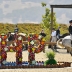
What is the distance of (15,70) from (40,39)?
2718mm

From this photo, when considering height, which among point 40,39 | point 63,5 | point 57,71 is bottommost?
point 57,71

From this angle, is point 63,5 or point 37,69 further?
point 63,5

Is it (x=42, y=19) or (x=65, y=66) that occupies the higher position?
(x=42, y=19)

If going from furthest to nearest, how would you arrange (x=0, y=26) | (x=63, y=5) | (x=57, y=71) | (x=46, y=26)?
1. (x=0, y=26)
2. (x=46, y=26)
3. (x=63, y=5)
4. (x=57, y=71)

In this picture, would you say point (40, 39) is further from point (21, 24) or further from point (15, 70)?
point (21, 24)

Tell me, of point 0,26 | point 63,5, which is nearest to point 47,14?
point 63,5

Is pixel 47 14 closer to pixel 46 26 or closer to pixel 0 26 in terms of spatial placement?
pixel 46 26

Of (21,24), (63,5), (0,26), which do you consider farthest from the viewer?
(21,24)

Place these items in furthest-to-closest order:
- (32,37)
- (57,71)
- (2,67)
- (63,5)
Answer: (63,5), (32,37), (2,67), (57,71)

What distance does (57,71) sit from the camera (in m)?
13.2

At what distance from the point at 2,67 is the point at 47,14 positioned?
91.6 feet

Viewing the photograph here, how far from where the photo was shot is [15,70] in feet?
44.4

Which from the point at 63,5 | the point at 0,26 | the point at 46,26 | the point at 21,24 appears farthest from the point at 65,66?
the point at 21,24

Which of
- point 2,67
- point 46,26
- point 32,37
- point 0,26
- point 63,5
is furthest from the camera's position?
point 0,26
